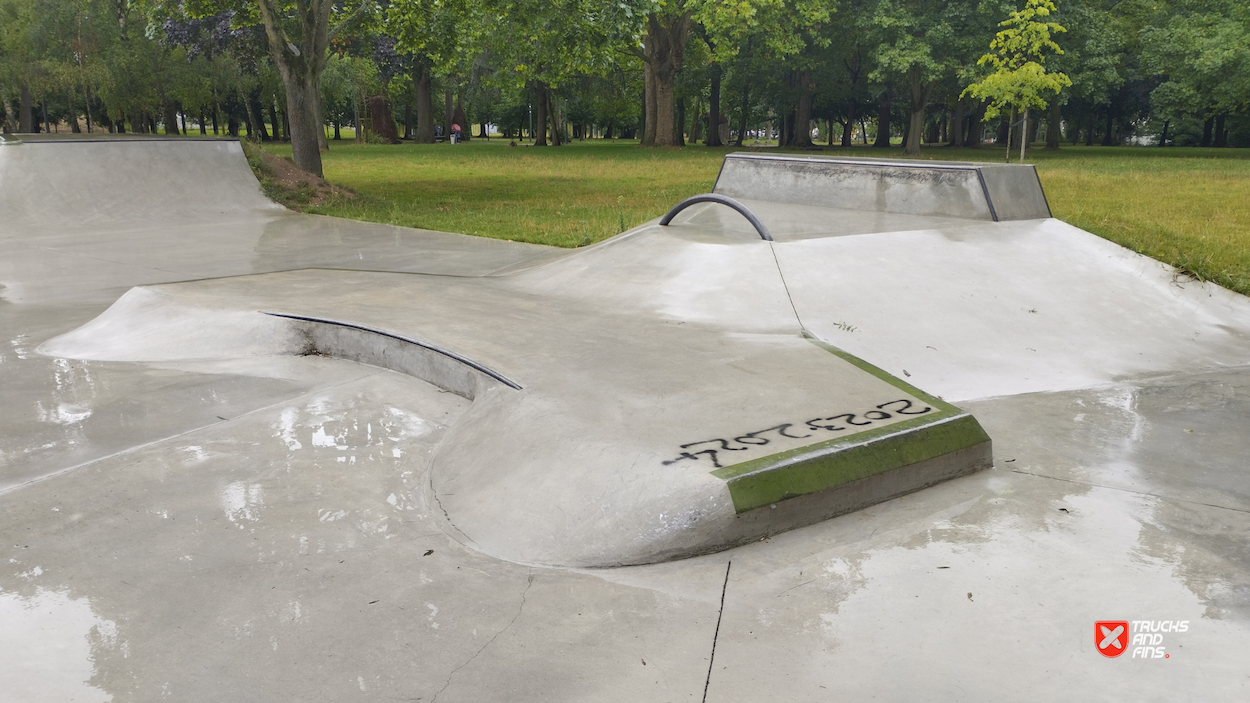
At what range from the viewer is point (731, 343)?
5.53m

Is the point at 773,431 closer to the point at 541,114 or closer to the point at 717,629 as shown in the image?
the point at 717,629

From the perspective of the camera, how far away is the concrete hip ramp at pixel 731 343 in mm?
3615

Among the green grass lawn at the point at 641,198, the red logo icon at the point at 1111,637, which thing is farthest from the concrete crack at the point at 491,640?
the green grass lawn at the point at 641,198

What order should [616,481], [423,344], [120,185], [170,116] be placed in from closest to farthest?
1. [616,481]
2. [423,344]
3. [120,185]
4. [170,116]

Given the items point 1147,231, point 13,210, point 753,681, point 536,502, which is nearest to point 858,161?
point 1147,231

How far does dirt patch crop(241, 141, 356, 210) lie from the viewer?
15.1m

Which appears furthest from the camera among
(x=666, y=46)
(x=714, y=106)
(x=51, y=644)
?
(x=714, y=106)

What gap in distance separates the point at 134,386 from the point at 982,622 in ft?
16.2

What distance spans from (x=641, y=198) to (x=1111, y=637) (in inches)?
559

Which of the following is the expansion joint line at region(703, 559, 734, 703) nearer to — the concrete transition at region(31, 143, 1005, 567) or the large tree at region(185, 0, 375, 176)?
the concrete transition at region(31, 143, 1005, 567)

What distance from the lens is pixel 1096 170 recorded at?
24.1 metres

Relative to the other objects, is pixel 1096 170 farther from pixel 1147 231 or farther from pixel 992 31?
pixel 1147 231

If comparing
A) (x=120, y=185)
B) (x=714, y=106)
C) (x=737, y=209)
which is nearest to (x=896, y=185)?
(x=737, y=209)

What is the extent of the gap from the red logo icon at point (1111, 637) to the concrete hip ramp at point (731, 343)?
1.09m
